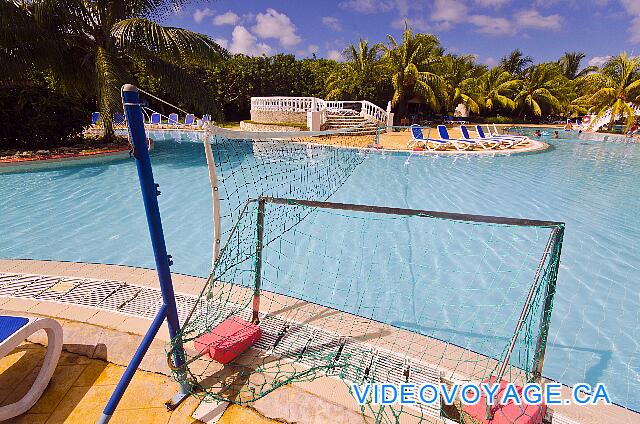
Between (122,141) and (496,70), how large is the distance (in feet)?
118

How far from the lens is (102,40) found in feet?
45.2

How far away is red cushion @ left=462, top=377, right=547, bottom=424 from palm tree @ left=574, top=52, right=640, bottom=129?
101 feet

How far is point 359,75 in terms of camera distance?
Answer: 2586cm

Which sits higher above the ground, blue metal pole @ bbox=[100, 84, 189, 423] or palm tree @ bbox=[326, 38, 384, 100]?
palm tree @ bbox=[326, 38, 384, 100]

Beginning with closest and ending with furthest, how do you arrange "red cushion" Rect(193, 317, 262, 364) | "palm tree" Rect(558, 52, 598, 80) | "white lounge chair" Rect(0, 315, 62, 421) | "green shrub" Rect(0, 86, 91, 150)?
"white lounge chair" Rect(0, 315, 62, 421), "red cushion" Rect(193, 317, 262, 364), "green shrub" Rect(0, 86, 91, 150), "palm tree" Rect(558, 52, 598, 80)

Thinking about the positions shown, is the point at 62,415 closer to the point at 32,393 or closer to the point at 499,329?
the point at 32,393

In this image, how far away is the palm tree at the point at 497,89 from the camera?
3241 centimetres

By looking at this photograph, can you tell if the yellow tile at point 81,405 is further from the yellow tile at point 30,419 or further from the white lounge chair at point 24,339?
the white lounge chair at point 24,339

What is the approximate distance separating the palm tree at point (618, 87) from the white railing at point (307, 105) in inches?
680

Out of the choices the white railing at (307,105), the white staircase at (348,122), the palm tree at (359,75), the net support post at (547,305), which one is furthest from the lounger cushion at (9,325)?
the palm tree at (359,75)

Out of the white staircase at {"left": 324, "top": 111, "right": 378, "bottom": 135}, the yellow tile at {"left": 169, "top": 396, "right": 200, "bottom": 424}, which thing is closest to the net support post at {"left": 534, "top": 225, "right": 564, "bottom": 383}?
the yellow tile at {"left": 169, "top": 396, "right": 200, "bottom": 424}

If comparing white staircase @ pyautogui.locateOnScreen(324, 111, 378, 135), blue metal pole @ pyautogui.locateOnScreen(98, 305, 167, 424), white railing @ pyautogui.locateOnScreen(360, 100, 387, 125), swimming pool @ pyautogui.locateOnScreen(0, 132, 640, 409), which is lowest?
swimming pool @ pyautogui.locateOnScreen(0, 132, 640, 409)

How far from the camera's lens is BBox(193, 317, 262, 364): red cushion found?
2904 millimetres

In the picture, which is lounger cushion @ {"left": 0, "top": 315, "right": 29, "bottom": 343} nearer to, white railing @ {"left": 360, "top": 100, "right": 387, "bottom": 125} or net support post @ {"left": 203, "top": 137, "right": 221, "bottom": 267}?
net support post @ {"left": 203, "top": 137, "right": 221, "bottom": 267}
